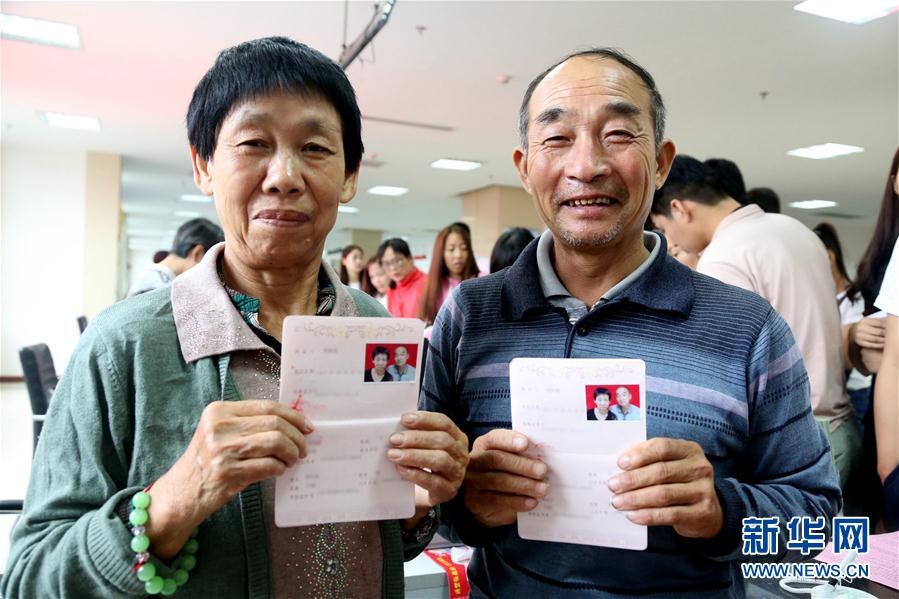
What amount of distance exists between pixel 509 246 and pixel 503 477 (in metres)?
2.44

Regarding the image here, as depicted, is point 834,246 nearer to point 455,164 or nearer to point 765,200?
point 765,200

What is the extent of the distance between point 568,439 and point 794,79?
6647 mm

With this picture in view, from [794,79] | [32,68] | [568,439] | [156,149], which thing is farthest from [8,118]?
[568,439]

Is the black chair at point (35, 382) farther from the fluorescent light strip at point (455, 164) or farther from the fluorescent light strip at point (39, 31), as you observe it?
the fluorescent light strip at point (455, 164)

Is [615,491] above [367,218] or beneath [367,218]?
beneath

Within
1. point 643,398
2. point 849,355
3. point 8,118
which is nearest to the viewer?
point 643,398

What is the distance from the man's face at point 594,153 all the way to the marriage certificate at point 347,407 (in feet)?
1.47

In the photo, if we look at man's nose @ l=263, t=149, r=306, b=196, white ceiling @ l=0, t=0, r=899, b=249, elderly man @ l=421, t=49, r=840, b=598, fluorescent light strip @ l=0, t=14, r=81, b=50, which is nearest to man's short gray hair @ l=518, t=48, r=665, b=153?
elderly man @ l=421, t=49, r=840, b=598

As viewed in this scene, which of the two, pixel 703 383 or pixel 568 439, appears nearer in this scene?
pixel 568 439

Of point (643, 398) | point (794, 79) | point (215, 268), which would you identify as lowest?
point (643, 398)

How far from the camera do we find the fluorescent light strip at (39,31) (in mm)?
5523

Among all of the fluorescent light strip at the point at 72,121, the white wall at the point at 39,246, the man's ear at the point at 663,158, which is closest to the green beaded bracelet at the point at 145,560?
the man's ear at the point at 663,158

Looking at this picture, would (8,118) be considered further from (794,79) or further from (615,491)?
(615,491)

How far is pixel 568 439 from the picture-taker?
105 cm
